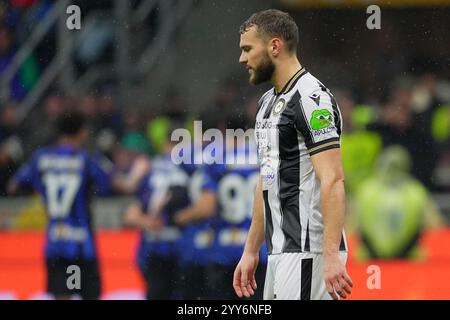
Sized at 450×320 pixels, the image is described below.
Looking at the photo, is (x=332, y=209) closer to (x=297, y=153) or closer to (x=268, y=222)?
(x=297, y=153)

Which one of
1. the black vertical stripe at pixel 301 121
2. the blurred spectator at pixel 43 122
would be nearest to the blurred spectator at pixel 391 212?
the blurred spectator at pixel 43 122

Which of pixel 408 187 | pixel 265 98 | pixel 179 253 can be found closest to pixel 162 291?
pixel 179 253

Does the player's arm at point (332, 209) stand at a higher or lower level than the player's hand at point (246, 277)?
higher

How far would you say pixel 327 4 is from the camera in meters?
14.0

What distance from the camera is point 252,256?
16.6 feet

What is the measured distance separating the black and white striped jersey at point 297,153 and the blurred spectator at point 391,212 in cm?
596

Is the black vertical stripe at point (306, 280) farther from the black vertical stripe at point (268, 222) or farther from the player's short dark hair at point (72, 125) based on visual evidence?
the player's short dark hair at point (72, 125)

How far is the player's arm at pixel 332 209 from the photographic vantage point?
4.57 meters

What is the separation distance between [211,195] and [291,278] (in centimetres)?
318

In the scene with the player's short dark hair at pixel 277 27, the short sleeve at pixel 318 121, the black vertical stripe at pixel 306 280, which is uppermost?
the player's short dark hair at pixel 277 27

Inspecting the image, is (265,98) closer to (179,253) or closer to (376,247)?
(179,253)

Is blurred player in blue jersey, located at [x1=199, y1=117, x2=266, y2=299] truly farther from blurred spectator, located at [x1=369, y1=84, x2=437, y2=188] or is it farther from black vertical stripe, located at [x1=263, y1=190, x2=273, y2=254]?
black vertical stripe, located at [x1=263, y1=190, x2=273, y2=254]

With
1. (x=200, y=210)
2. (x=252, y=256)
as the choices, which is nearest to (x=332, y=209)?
(x=252, y=256)

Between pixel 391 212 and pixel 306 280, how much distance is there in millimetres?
6669
